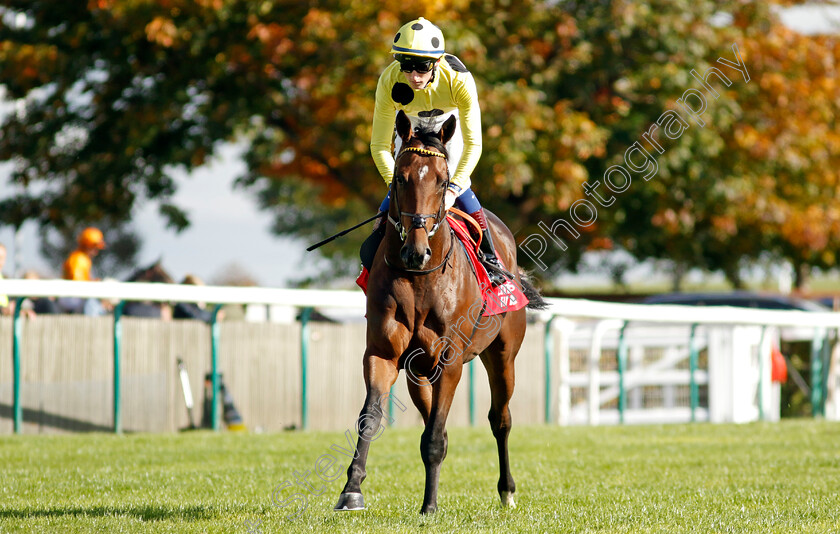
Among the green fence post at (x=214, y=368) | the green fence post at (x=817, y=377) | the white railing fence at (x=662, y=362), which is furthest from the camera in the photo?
the green fence post at (x=817, y=377)

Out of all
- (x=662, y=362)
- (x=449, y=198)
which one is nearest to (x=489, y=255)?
(x=449, y=198)

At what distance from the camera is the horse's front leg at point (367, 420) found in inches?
210

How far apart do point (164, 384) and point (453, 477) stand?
4496mm

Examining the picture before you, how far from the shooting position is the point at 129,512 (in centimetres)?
579

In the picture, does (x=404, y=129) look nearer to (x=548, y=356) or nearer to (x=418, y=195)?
(x=418, y=195)

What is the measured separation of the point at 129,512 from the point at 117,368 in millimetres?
5230

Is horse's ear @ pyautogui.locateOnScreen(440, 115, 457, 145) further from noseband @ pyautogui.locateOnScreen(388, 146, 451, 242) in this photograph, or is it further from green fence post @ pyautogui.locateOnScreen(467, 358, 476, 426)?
green fence post @ pyautogui.locateOnScreen(467, 358, 476, 426)

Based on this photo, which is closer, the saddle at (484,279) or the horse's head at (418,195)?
the horse's head at (418,195)

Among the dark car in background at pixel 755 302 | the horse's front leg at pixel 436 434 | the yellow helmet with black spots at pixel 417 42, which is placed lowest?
the horse's front leg at pixel 436 434

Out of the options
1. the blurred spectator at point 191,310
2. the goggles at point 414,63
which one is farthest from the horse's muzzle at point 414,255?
the blurred spectator at point 191,310

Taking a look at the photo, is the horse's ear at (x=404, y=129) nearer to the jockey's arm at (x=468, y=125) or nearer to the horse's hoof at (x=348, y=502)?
the jockey's arm at (x=468, y=125)

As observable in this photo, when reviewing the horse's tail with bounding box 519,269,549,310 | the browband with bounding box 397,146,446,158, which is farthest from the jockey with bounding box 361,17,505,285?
the horse's tail with bounding box 519,269,549,310

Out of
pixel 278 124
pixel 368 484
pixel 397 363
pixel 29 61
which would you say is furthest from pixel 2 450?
pixel 278 124

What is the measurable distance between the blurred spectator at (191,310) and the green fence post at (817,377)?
866 cm
